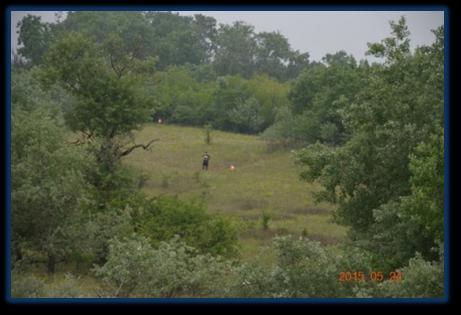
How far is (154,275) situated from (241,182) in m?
24.1

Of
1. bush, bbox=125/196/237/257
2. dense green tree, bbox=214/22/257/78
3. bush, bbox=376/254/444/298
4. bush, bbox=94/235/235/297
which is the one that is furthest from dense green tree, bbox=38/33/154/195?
dense green tree, bbox=214/22/257/78

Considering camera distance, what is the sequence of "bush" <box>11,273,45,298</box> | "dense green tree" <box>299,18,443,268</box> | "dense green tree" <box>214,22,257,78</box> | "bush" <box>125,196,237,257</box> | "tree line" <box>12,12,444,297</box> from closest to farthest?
"bush" <box>11,273,45,298</box> < "tree line" <box>12,12,444,297</box> < "dense green tree" <box>299,18,443,268</box> < "bush" <box>125,196,237,257</box> < "dense green tree" <box>214,22,257,78</box>

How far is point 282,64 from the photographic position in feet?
254

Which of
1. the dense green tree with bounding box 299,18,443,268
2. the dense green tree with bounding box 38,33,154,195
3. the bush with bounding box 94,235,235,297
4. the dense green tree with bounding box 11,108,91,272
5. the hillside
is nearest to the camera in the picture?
the bush with bounding box 94,235,235,297

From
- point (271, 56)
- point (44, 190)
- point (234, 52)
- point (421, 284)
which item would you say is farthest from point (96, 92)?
point (271, 56)

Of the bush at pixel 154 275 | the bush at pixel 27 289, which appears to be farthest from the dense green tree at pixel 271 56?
the bush at pixel 27 289

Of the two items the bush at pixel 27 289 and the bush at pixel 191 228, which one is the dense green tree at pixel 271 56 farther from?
the bush at pixel 27 289

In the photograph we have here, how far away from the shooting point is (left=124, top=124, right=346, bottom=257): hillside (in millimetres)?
26203

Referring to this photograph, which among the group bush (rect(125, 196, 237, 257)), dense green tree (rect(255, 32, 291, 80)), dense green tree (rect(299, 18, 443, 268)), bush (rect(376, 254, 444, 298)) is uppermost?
dense green tree (rect(255, 32, 291, 80))

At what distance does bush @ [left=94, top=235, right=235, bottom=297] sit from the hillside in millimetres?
8902

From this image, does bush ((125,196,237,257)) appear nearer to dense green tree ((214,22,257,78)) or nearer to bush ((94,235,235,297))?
bush ((94,235,235,297))
